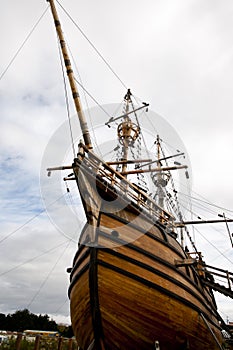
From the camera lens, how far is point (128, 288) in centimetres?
599

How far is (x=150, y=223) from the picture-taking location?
7.75 metres

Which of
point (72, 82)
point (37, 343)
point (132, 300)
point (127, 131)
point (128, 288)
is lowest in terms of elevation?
point (37, 343)

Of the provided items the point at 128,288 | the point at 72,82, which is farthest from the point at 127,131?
the point at 128,288

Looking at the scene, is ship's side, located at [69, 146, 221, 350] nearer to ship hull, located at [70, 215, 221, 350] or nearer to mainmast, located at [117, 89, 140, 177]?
ship hull, located at [70, 215, 221, 350]

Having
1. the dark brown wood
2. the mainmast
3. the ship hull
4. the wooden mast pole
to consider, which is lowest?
the dark brown wood

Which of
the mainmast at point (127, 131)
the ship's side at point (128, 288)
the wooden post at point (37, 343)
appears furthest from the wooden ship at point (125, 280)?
the mainmast at point (127, 131)

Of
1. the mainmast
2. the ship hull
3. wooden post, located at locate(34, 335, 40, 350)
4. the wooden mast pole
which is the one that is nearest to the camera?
the ship hull

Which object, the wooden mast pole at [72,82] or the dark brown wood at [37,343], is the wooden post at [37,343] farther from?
the wooden mast pole at [72,82]

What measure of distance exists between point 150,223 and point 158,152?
1843 cm

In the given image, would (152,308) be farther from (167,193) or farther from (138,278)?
(167,193)

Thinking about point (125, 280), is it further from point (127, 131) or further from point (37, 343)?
point (127, 131)

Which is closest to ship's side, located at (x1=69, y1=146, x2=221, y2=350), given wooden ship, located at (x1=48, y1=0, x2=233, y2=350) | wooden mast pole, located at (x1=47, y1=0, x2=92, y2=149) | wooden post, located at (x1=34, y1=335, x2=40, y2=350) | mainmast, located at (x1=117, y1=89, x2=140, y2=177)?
wooden ship, located at (x1=48, y1=0, x2=233, y2=350)

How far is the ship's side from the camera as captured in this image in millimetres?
5852

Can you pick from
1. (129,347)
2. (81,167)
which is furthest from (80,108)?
(129,347)
